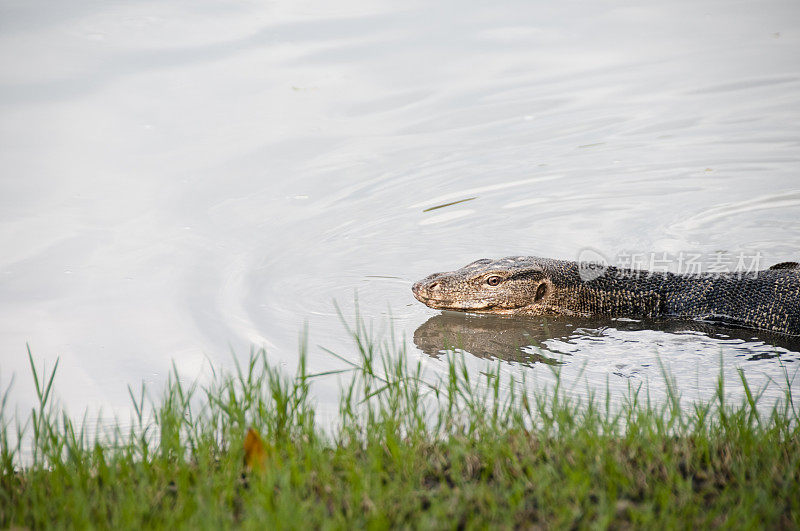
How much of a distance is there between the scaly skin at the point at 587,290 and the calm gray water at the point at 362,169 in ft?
0.83

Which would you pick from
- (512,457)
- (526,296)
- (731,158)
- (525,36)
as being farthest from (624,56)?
(512,457)

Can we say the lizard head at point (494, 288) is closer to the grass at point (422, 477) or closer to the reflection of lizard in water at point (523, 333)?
the reflection of lizard in water at point (523, 333)

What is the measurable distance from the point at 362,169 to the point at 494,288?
3.48 m

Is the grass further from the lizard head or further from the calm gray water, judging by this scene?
the lizard head

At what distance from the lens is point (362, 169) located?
10.7 meters

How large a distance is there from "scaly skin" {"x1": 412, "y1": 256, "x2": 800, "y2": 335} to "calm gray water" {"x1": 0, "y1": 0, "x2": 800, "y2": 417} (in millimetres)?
252

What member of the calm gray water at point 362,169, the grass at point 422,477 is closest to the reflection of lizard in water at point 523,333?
the calm gray water at point 362,169

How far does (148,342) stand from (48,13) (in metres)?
10.5

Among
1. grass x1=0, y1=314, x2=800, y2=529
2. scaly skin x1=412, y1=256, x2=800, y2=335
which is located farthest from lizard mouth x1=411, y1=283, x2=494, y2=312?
grass x1=0, y1=314, x2=800, y2=529

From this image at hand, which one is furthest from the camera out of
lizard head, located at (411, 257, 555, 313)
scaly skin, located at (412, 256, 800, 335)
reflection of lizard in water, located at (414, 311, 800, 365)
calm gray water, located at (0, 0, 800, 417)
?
lizard head, located at (411, 257, 555, 313)

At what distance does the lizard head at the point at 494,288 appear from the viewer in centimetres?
775

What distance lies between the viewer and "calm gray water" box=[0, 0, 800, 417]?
7.03m

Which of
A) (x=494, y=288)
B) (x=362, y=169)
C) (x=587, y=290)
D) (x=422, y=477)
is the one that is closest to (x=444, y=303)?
(x=494, y=288)

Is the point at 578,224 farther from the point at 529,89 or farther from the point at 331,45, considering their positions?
the point at 331,45
